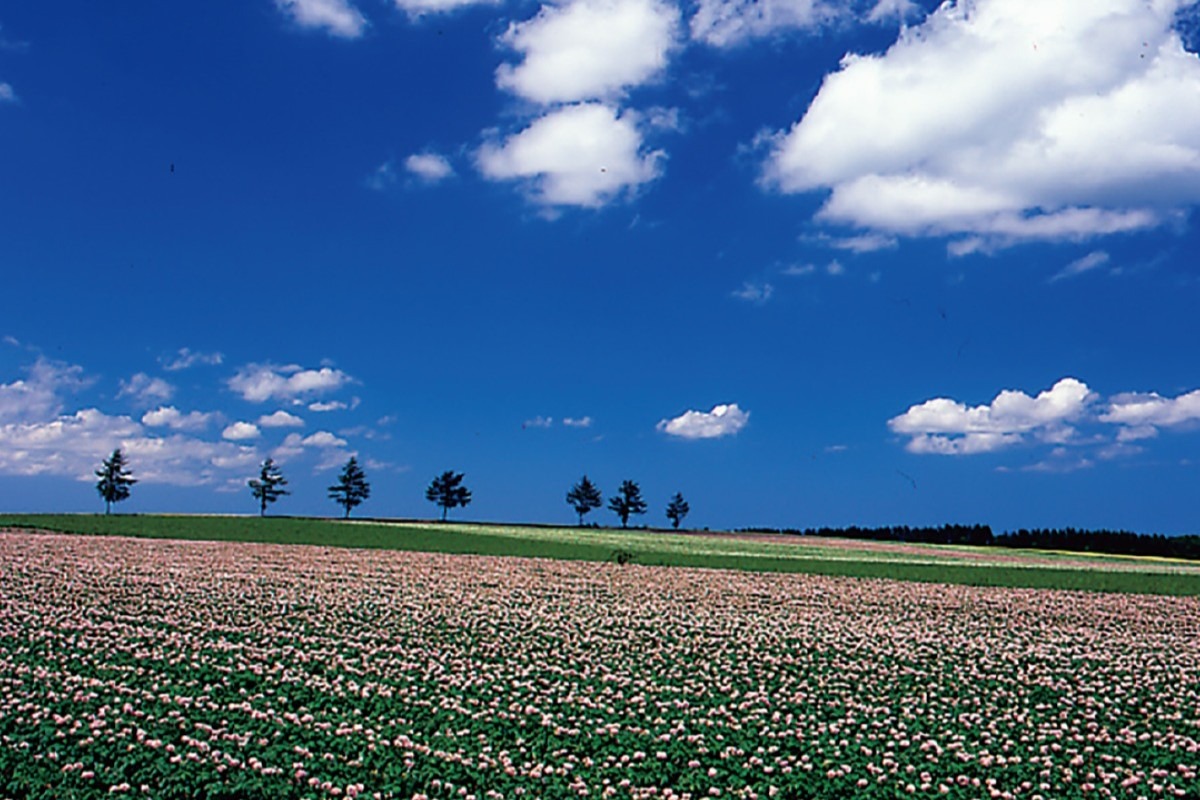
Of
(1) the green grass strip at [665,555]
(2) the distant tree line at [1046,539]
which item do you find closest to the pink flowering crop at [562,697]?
(1) the green grass strip at [665,555]

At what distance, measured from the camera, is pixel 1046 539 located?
103750 millimetres

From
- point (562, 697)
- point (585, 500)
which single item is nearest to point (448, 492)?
point (585, 500)

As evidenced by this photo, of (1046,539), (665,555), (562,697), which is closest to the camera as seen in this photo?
(562,697)

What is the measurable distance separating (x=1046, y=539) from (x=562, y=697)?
103 metres

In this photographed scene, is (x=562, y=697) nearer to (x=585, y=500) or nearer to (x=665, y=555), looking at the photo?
(x=665, y=555)

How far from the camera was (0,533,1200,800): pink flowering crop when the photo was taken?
1169 cm

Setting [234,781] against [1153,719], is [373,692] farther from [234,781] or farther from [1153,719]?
[1153,719]

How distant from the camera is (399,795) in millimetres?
10953

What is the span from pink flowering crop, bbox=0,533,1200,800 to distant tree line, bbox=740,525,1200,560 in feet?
249

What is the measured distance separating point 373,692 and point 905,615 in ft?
63.4

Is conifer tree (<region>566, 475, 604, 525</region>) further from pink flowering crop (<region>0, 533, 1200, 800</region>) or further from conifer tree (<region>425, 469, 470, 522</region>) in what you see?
pink flowering crop (<region>0, 533, 1200, 800</region>)

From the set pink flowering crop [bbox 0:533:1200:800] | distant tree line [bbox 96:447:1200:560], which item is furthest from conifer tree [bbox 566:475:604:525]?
pink flowering crop [bbox 0:533:1200:800]

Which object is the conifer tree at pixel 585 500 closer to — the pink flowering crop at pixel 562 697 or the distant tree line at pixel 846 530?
the distant tree line at pixel 846 530

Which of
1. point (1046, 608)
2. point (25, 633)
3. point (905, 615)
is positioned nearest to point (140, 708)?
point (25, 633)
